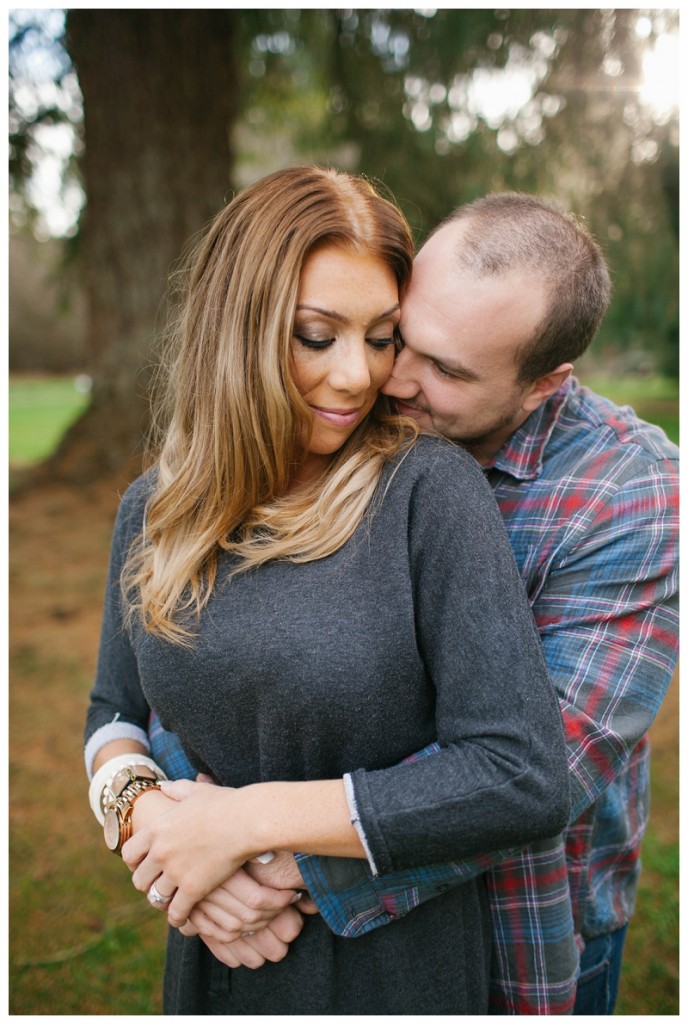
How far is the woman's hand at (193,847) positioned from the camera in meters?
1.27

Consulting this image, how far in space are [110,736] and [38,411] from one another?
1670 centimetres

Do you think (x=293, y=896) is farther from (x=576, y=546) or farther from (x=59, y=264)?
(x=59, y=264)

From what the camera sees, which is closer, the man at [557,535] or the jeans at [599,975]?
the man at [557,535]

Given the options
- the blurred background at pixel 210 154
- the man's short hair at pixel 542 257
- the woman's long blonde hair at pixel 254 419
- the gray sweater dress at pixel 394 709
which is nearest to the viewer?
the gray sweater dress at pixel 394 709

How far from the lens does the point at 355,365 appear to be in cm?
146

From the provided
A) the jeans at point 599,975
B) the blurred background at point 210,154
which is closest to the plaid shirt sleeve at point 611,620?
the jeans at point 599,975

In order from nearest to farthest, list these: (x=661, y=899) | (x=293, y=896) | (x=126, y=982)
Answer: (x=293, y=896)
(x=126, y=982)
(x=661, y=899)

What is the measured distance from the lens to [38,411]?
667 inches

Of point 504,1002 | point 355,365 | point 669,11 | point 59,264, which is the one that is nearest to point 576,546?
point 355,365

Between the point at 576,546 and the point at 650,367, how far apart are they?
7.20 metres

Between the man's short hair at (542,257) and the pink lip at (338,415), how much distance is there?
0.40 meters

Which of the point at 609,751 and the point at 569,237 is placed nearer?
the point at 609,751

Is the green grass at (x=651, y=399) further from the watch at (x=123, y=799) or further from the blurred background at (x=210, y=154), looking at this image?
the watch at (x=123, y=799)

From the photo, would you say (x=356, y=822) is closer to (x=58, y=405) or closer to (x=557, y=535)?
(x=557, y=535)
